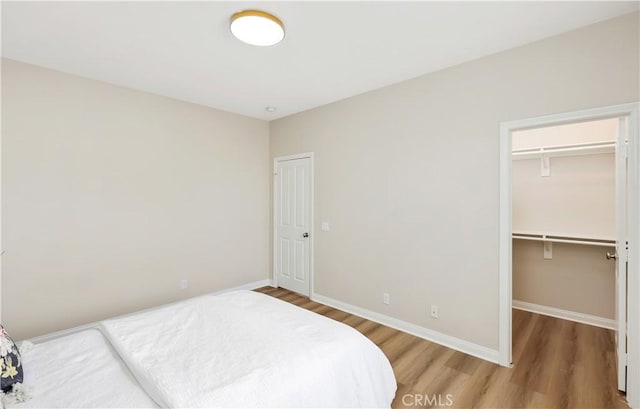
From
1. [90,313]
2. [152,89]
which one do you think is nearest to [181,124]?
[152,89]

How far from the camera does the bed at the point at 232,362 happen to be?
1.32 metres

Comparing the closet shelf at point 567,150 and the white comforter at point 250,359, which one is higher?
the closet shelf at point 567,150

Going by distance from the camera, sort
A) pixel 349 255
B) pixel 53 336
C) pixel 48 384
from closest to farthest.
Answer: pixel 48 384 < pixel 53 336 < pixel 349 255

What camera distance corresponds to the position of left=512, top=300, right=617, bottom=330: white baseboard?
3.11 metres

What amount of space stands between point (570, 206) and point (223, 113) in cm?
449

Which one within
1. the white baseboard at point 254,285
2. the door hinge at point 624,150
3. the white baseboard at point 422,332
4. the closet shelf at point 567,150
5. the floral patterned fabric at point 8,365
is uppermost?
the closet shelf at point 567,150

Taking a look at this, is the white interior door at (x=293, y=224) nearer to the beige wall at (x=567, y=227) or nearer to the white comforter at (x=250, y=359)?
the white comforter at (x=250, y=359)

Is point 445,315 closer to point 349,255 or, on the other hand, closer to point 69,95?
point 349,255

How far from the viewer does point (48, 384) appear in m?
1.39

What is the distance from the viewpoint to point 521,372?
236 centimetres

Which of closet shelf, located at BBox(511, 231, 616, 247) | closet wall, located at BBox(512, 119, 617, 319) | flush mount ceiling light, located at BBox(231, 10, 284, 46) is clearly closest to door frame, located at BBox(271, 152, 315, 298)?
flush mount ceiling light, located at BBox(231, 10, 284, 46)

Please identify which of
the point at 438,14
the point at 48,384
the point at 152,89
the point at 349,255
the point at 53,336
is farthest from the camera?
the point at 349,255

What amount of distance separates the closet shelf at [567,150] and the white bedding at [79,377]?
4.21 m

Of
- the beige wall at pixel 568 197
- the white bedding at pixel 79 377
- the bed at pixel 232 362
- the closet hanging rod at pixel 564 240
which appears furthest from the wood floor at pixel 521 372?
the white bedding at pixel 79 377
